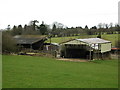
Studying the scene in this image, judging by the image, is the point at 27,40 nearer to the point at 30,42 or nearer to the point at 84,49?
the point at 30,42

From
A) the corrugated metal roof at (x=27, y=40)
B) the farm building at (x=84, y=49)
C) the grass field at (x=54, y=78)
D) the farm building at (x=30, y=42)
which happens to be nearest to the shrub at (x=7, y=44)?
the farm building at (x=30, y=42)

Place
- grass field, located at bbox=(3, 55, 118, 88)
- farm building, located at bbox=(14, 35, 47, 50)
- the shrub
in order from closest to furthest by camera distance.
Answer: grass field, located at bbox=(3, 55, 118, 88) → the shrub → farm building, located at bbox=(14, 35, 47, 50)

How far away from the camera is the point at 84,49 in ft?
130

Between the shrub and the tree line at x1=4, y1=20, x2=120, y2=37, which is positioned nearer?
the shrub

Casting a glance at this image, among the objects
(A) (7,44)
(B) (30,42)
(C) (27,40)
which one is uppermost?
(C) (27,40)

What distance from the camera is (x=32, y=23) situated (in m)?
97.4

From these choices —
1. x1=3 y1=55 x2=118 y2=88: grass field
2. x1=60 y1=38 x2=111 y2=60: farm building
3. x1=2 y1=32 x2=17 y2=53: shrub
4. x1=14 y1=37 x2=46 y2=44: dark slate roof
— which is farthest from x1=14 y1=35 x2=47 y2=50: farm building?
x1=3 y1=55 x2=118 y2=88: grass field

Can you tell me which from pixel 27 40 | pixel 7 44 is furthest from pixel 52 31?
pixel 7 44

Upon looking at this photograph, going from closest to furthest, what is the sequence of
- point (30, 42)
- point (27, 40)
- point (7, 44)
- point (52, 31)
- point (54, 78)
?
point (54, 78) → point (7, 44) → point (30, 42) → point (27, 40) → point (52, 31)

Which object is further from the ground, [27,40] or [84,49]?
[27,40]

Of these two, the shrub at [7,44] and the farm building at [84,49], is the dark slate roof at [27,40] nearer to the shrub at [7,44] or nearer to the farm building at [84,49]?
the shrub at [7,44]

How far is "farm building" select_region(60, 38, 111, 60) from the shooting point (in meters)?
38.3

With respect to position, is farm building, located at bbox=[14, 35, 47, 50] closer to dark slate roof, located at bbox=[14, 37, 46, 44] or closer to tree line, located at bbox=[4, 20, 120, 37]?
dark slate roof, located at bbox=[14, 37, 46, 44]

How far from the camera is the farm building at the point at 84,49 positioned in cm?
3831
